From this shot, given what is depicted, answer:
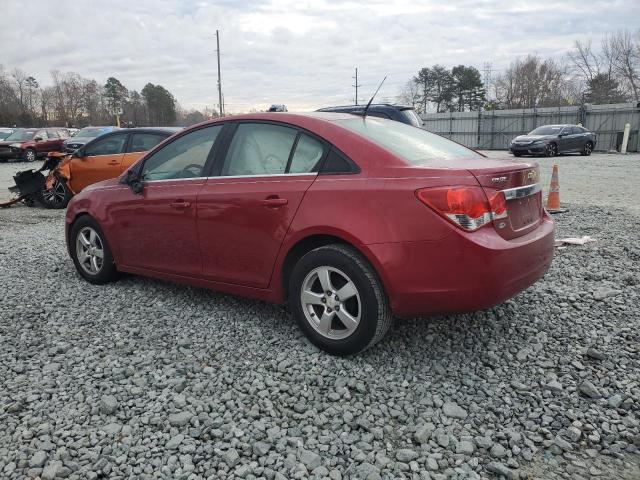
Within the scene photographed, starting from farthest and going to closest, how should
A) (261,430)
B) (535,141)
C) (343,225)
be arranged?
1. (535,141)
2. (343,225)
3. (261,430)

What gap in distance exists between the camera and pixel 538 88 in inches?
2635

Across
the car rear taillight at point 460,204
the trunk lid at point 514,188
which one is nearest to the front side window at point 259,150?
the car rear taillight at point 460,204

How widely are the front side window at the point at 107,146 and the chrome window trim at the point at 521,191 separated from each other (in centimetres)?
836

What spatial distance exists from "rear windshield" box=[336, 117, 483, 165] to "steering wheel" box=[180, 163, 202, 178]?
3.87ft

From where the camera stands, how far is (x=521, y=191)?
10.7 feet

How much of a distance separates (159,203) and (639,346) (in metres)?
3.62

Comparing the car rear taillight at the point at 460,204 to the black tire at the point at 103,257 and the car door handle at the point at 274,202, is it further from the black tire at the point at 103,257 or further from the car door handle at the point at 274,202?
the black tire at the point at 103,257

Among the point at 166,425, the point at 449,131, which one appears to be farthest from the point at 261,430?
the point at 449,131

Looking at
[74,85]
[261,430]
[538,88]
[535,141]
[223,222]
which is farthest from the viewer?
[74,85]

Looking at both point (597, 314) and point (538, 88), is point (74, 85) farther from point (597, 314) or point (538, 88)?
point (597, 314)

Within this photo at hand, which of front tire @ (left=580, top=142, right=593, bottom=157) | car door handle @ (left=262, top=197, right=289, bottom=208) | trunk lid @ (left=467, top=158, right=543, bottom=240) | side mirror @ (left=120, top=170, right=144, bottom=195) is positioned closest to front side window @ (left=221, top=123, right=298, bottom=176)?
car door handle @ (left=262, top=197, right=289, bottom=208)

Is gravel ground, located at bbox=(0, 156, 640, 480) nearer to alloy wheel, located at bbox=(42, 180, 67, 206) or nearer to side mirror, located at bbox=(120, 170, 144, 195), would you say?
side mirror, located at bbox=(120, 170, 144, 195)

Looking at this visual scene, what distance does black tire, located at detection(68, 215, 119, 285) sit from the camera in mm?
4840

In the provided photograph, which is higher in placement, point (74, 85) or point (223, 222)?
point (74, 85)
